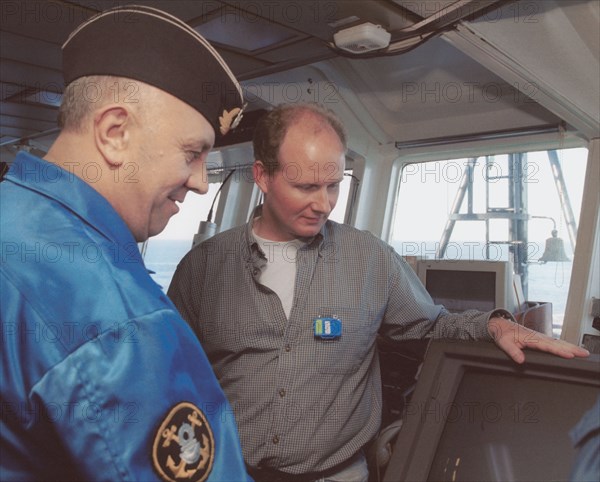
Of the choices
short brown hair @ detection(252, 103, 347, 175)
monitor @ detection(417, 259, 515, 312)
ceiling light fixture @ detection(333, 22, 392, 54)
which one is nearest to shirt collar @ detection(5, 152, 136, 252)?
short brown hair @ detection(252, 103, 347, 175)

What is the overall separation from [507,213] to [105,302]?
278 centimetres

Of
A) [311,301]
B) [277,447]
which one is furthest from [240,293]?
[277,447]

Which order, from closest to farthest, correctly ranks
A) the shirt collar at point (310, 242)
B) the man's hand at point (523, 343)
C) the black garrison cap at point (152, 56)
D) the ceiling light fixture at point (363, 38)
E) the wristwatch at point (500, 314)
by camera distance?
the black garrison cap at point (152, 56) < the man's hand at point (523, 343) < the wristwatch at point (500, 314) < the shirt collar at point (310, 242) < the ceiling light fixture at point (363, 38)

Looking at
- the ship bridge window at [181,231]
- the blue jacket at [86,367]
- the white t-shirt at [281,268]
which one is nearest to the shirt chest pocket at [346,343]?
the white t-shirt at [281,268]

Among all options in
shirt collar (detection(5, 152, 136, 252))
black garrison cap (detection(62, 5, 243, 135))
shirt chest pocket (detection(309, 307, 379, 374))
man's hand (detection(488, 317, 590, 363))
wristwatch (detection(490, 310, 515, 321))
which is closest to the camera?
shirt collar (detection(5, 152, 136, 252))

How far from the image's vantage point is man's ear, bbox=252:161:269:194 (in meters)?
1.79

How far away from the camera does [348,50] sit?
2.25 m

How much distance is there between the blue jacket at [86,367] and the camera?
A: 623 millimetres

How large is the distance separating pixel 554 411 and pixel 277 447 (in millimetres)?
791

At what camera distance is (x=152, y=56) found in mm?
858

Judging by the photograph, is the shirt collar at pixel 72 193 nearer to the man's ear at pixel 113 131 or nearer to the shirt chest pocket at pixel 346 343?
the man's ear at pixel 113 131

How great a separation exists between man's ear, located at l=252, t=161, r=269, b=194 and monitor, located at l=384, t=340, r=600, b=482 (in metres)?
0.90

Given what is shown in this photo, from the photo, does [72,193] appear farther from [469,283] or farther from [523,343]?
[469,283]

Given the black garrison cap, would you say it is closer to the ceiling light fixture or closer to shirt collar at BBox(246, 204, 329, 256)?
shirt collar at BBox(246, 204, 329, 256)
